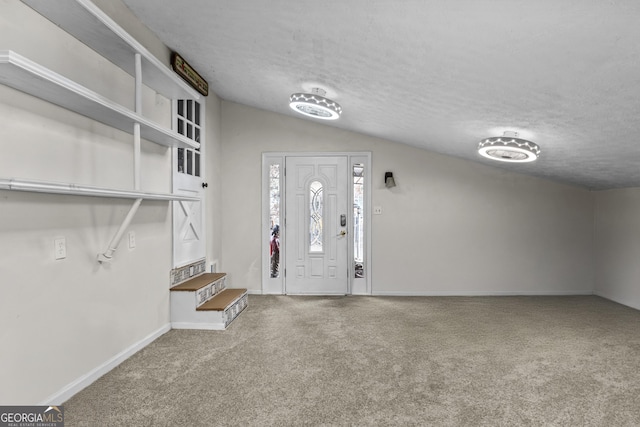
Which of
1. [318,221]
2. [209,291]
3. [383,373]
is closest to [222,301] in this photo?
[209,291]

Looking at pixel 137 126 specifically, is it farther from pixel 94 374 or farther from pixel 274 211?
pixel 274 211

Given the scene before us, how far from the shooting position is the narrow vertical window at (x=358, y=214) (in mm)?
4887

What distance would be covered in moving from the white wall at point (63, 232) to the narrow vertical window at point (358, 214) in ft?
8.52

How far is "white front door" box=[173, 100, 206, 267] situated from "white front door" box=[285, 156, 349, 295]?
46.5 inches

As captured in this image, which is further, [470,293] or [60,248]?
[470,293]

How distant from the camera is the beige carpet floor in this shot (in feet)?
6.60

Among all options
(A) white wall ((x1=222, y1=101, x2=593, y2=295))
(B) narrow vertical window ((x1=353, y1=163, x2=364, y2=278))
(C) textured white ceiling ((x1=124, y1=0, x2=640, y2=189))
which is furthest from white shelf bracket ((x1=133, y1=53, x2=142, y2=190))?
(B) narrow vertical window ((x1=353, y1=163, x2=364, y2=278))

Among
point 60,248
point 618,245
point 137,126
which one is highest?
point 137,126

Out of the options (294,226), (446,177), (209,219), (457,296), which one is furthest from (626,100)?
(209,219)

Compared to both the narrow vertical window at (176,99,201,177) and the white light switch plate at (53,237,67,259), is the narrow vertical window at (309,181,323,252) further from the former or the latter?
the white light switch plate at (53,237,67,259)

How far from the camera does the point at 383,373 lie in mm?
2520

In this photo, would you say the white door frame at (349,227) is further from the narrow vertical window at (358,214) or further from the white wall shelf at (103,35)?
the white wall shelf at (103,35)

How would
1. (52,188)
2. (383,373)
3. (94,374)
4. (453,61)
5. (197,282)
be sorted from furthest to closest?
(197,282) → (383,373) → (94,374) → (453,61) → (52,188)

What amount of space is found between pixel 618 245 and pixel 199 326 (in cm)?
491
